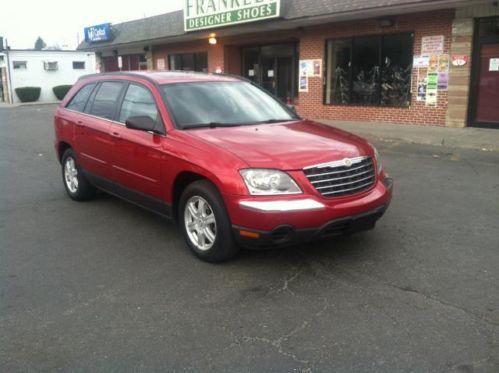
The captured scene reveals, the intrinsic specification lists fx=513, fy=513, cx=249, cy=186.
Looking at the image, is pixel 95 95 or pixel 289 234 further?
pixel 95 95

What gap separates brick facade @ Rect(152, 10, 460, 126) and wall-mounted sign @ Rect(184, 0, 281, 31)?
1.62 metres

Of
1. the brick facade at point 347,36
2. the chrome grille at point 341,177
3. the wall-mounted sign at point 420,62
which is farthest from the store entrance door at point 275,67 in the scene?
the chrome grille at point 341,177

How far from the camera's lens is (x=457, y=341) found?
313 centimetres

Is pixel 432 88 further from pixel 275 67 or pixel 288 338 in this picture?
pixel 288 338

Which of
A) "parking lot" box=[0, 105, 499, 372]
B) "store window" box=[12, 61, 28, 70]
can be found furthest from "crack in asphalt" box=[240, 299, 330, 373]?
"store window" box=[12, 61, 28, 70]

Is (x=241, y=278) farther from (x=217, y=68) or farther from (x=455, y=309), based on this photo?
(x=217, y=68)

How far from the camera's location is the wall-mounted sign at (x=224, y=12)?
16156 millimetres

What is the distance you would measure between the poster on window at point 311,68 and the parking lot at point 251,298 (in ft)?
37.8

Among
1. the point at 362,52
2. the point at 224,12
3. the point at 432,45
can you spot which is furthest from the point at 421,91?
the point at 224,12

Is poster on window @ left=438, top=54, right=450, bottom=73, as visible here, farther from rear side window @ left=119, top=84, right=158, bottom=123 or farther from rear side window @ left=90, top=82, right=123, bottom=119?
rear side window @ left=119, top=84, right=158, bottom=123

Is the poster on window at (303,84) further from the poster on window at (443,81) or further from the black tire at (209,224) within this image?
the black tire at (209,224)

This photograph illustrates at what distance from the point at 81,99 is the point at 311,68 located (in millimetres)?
11768

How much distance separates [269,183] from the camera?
4.02 meters

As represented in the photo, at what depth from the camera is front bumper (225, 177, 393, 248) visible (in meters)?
3.93
